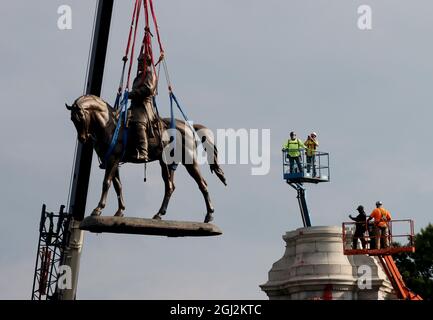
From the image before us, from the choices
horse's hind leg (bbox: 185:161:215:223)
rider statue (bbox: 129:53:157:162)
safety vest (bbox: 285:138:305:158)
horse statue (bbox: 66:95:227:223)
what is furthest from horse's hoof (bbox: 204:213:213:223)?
safety vest (bbox: 285:138:305:158)

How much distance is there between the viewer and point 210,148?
27.8 m

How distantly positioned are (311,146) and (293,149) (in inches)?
39.9

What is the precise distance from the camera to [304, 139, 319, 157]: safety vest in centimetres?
6372

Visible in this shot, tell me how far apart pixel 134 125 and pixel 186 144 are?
62.7 inches

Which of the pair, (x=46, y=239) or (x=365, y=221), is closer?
(x=365, y=221)

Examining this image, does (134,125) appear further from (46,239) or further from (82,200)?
(46,239)

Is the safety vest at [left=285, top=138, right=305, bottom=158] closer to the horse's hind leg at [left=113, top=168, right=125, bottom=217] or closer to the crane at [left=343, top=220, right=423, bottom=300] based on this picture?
the crane at [left=343, top=220, right=423, bottom=300]

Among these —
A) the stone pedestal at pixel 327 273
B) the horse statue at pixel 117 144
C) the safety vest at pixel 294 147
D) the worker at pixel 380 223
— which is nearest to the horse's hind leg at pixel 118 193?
the horse statue at pixel 117 144

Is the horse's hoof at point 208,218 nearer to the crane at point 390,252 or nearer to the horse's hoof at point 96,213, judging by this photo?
the horse's hoof at point 96,213

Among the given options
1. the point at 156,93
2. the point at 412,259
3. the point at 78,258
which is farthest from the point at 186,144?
the point at 412,259

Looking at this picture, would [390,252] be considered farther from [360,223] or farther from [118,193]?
[118,193]

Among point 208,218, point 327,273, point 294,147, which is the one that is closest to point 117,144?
point 208,218
